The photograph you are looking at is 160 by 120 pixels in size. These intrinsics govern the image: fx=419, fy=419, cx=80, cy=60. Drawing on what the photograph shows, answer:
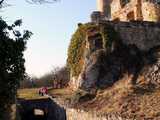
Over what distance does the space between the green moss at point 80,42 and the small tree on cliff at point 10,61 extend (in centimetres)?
1723

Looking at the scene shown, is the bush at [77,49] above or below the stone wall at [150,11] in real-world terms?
below

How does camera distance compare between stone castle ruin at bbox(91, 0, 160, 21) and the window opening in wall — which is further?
the window opening in wall

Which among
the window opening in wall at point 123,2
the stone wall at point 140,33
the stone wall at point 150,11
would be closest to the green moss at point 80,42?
the stone wall at point 140,33

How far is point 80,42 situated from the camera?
3612 cm

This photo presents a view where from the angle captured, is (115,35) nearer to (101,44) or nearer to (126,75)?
(101,44)

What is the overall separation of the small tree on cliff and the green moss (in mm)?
17227

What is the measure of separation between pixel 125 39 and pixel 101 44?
2.03 m

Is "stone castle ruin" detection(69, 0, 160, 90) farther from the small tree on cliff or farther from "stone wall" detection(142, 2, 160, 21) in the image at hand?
the small tree on cliff

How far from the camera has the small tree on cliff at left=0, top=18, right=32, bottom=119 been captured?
16062mm

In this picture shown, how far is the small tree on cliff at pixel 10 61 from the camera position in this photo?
1606cm

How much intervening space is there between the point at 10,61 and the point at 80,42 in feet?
66.0

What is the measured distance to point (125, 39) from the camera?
34.0m

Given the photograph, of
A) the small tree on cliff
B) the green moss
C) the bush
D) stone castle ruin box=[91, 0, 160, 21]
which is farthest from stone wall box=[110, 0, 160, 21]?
the small tree on cliff

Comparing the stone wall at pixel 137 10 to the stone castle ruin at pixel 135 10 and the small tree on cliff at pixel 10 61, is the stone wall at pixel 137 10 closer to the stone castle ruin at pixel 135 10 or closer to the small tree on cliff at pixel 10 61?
the stone castle ruin at pixel 135 10
